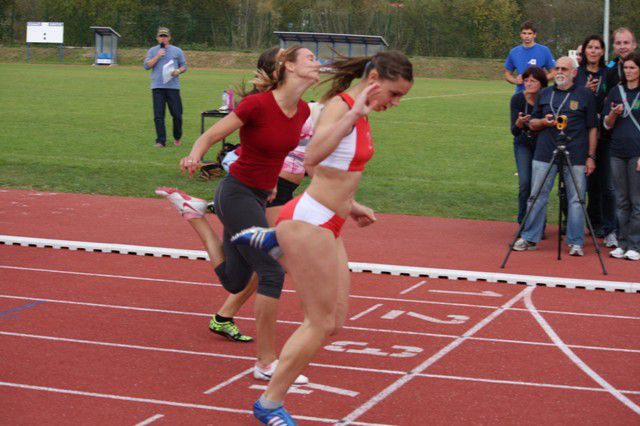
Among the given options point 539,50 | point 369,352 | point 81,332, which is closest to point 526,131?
point 539,50

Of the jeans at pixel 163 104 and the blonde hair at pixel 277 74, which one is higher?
the blonde hair at pixel 277 74

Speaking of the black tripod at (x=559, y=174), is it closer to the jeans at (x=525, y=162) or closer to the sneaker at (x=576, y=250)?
the sneaker at (x=576, y=250)

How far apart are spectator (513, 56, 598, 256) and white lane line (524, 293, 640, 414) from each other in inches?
88.8

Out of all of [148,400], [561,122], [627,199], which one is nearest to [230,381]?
[148,400]

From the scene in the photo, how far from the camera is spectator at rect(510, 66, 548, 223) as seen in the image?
1149 centimetres

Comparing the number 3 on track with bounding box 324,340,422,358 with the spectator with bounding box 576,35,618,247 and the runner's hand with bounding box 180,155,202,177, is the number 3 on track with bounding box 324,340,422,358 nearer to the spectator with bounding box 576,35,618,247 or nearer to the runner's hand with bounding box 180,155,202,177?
the runner's hand with bounding box 180,155,202,177

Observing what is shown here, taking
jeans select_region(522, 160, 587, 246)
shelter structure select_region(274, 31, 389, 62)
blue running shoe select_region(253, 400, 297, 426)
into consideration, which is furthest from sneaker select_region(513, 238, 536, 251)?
shelter structure select_region(274, 31, 389, 62)

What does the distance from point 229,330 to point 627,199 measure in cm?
562

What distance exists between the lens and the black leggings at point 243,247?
21.3ft

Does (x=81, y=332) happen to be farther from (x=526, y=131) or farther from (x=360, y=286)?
(x=526, y=131)

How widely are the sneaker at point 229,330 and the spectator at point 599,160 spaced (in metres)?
5.66

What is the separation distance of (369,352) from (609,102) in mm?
5302

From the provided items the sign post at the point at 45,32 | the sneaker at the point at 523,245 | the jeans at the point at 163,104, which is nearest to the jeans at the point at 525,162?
the sneaker at the point at 523,245

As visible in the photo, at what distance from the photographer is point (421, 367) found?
6.85 m
